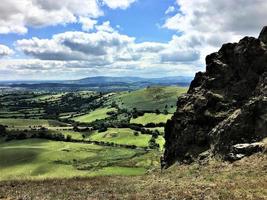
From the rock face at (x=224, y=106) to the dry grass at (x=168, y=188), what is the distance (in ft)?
34.3

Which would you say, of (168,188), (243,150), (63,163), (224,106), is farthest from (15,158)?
(168,188)

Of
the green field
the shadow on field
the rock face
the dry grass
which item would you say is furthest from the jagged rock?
the shadow on field

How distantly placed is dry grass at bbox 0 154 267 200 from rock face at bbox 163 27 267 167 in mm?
10458

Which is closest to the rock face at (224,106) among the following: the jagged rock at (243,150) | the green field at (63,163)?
the jagged rock at (243,150)

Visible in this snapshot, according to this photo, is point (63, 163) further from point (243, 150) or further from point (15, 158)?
point (243, 150)

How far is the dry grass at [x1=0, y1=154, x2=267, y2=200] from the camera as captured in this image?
33.2 m

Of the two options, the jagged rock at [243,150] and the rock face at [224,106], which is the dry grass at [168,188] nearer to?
the jagged rock at [243,150]

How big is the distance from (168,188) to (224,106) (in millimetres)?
33182

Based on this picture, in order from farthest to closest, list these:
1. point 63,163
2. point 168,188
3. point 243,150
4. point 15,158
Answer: point 15,158 → point 63,163 → point 243,150 → point 168,188

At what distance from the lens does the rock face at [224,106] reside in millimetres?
58312

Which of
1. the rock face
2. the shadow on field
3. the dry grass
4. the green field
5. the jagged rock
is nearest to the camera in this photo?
the dry grass

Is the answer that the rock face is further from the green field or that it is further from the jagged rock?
the green field

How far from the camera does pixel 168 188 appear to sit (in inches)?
1478

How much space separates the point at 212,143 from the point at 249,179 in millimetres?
23822
